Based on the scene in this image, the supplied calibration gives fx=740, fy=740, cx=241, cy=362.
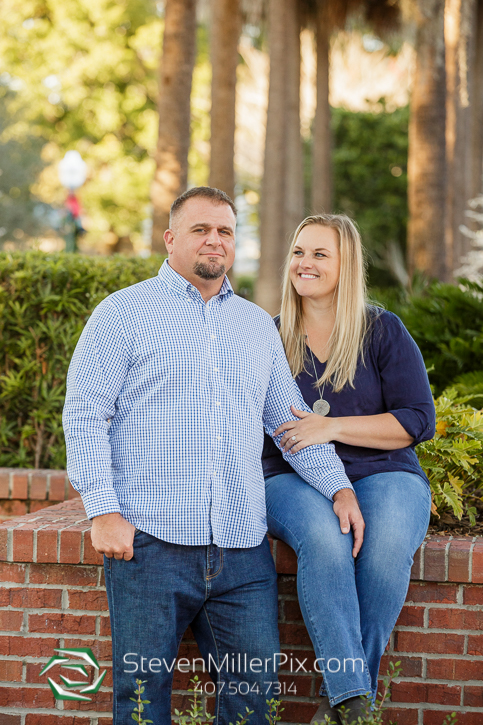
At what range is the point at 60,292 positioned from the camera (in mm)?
4691

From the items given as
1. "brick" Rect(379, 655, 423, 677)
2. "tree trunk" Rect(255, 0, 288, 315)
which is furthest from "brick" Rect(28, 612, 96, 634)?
"tree trunk" Rect(255, 0, 288, 315)

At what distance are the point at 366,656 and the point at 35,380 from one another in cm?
286

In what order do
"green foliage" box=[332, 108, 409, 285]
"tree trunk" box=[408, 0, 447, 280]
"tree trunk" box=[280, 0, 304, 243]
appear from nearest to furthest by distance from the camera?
"tree trunk" box=[408, 0, 447, 280]
"tree trunk" box=[280, 0, 304, 243]
"green foliage" box=[332, 108, 409, 285]

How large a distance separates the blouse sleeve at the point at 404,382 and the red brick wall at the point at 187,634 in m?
0.51

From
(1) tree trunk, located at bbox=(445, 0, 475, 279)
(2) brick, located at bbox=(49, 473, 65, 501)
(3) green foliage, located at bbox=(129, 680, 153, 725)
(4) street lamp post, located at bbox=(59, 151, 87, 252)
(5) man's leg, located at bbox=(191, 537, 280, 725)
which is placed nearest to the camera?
(3) green foliage, located at bbox=(129, 680, 153, 725)

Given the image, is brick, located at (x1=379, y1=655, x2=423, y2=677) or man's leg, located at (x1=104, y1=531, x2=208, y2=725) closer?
man's leg, located at (x1=104, y1=531, x2=208, y2=725)

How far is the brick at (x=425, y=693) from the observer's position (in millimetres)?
2992

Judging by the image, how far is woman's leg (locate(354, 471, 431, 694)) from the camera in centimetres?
267

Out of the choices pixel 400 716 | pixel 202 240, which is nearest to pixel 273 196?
pixel 202 240

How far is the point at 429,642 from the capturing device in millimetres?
2998

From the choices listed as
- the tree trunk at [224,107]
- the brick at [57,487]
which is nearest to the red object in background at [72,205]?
the tree trunk at [224,107]

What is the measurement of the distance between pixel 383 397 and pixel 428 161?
344 inches

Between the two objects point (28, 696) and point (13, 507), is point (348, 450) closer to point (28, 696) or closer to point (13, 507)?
point (28, 696)

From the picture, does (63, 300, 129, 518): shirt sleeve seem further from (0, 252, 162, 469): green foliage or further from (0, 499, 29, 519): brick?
(0, 499, 29, 519): brick
